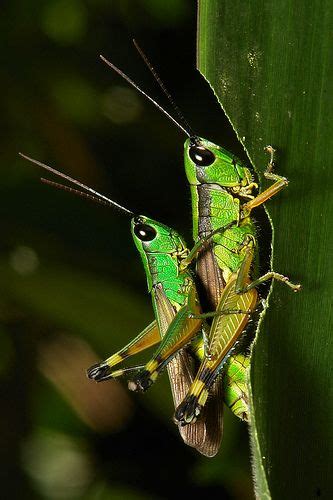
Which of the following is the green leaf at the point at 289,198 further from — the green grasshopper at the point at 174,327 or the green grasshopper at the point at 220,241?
the green grasshopper at the point at 174,327

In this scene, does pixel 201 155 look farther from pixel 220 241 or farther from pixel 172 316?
pixel 172 316

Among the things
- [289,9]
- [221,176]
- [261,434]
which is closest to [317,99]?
[289,9]

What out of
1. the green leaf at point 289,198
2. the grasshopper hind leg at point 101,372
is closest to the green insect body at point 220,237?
the grasshopper hind leg at point 101,372

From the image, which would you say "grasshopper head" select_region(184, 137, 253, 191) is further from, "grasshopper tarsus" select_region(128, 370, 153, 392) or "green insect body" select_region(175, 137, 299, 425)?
"grasshopper tarsus" select_region(128, 370, 153, 392)

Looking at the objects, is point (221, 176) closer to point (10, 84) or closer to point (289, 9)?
point (289, 9)

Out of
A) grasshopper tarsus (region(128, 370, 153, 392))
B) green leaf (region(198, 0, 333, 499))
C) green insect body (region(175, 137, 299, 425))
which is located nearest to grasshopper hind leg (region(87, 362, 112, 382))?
grasshopper tarsus (region(128, 370, 153, 392))

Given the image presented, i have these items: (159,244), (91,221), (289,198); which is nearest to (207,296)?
(159,244)

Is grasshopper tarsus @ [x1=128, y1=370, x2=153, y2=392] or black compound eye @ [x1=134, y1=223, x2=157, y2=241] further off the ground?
black compound eye @ [x1=134, y1=223, x2=157, y2=241]
